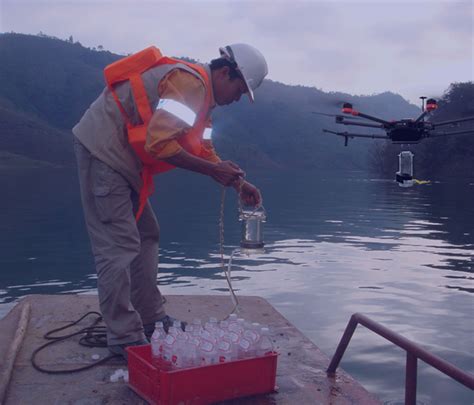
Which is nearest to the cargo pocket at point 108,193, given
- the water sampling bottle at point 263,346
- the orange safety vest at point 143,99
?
the orange safety vest at point 143,99

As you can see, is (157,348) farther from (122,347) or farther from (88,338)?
(88,338)

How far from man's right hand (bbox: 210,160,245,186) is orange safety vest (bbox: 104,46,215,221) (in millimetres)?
227

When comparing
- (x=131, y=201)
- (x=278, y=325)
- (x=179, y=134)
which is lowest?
(x=278, y=325)

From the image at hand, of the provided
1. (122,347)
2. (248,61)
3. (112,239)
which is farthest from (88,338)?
(248,61)

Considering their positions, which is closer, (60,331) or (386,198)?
(60,331)

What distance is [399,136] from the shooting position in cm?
2259

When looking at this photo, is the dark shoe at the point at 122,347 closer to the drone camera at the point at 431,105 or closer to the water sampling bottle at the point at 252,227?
the water sampling bottle at the point at 252,227

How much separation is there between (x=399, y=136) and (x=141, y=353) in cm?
1963

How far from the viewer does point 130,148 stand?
15.1ft

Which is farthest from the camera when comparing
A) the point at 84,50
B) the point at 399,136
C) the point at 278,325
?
the point at 84,50

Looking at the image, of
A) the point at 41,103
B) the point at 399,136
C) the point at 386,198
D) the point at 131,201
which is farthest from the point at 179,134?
the point at 41,103

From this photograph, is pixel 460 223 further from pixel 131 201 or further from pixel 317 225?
pixel 131 201

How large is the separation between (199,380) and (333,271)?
41.6 feet

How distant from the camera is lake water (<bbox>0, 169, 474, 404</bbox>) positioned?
9266 millimetres
